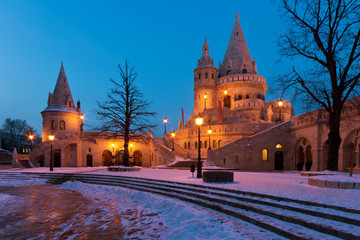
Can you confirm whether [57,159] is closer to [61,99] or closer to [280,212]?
[61,99]

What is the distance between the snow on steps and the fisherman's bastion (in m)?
5.88

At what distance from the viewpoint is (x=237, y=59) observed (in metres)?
53.7

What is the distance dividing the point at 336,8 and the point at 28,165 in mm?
38303

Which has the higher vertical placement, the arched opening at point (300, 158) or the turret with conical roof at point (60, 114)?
the turret with conical roof at point (60, 114)

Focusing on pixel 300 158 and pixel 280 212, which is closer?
pixel 280 212

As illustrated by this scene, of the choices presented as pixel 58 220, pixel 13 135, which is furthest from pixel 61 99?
pixel 58 220

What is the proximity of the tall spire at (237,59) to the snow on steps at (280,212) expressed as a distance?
46529 mm

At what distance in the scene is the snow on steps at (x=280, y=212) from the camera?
207 inches

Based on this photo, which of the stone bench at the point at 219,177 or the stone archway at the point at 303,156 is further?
the stone archway at the point at 303,156

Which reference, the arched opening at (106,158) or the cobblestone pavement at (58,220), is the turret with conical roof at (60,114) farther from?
the cobblestone pavement at (58,220)

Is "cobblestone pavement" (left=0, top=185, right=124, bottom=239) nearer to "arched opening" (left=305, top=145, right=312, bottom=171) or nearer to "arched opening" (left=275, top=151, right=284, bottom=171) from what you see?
"arched opening" (left=275, top=151, right=284, bottom=171)

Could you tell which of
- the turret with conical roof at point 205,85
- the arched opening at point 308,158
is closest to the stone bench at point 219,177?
the arched opening at point 308,158

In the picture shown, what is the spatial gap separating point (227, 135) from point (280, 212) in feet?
91.1

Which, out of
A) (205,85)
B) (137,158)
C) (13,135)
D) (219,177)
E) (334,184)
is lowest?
(137,158)
